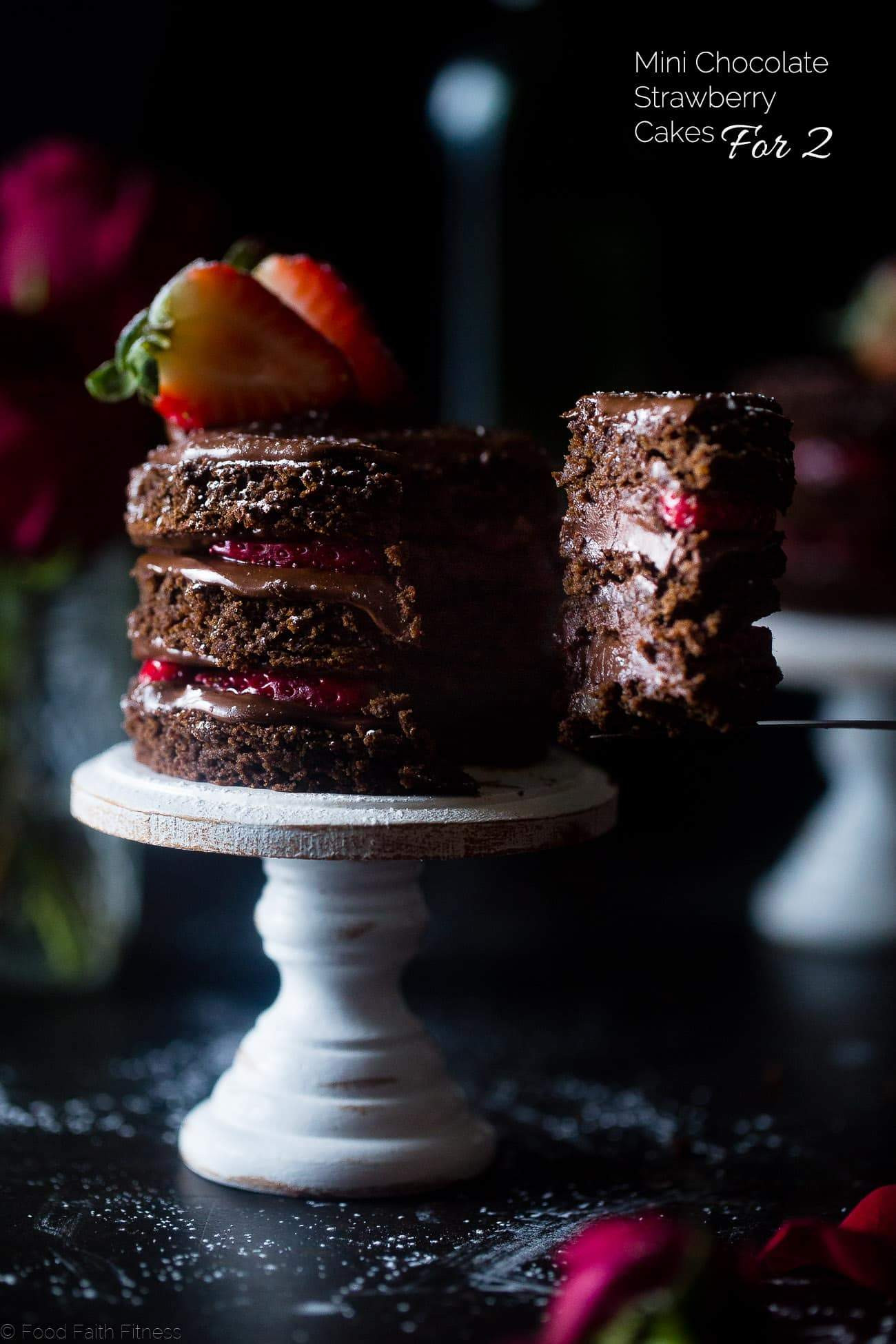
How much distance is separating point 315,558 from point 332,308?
0.23m

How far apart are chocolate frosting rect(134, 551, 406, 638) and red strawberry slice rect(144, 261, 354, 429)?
0.13 m

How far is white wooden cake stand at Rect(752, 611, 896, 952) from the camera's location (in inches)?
66.4

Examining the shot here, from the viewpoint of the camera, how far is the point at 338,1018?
1125 mm

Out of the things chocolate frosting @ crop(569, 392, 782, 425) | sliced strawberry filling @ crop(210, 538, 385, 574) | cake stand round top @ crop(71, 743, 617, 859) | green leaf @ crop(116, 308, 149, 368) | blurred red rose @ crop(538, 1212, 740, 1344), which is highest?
green leaf @ crop(116, 308, 149, 368)

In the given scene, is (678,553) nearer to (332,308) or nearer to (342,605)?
(342,605)

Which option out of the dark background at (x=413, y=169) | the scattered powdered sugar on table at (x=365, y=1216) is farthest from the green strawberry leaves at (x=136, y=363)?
the dark background at (x=413, y=169)

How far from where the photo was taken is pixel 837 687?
1752 millimetres

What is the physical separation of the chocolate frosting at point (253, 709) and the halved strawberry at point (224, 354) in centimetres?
19

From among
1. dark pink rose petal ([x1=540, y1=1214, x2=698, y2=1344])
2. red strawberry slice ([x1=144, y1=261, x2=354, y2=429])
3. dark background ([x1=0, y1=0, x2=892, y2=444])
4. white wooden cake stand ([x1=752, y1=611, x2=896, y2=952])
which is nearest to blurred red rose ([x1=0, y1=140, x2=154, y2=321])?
red strawberry slice ([x1=144, y1=261, x2=354, y2=429])

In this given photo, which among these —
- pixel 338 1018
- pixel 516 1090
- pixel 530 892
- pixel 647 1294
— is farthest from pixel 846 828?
pixel 647 1294

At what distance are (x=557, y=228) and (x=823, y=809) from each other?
79 cm

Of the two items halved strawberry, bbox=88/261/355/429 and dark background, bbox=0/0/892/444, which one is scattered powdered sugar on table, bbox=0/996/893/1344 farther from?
dark background, bbox=0/0/892/444

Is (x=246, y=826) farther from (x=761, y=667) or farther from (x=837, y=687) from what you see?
(x=837, y=687)

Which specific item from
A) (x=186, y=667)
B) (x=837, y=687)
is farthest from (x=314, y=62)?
(x=186, y=667)
